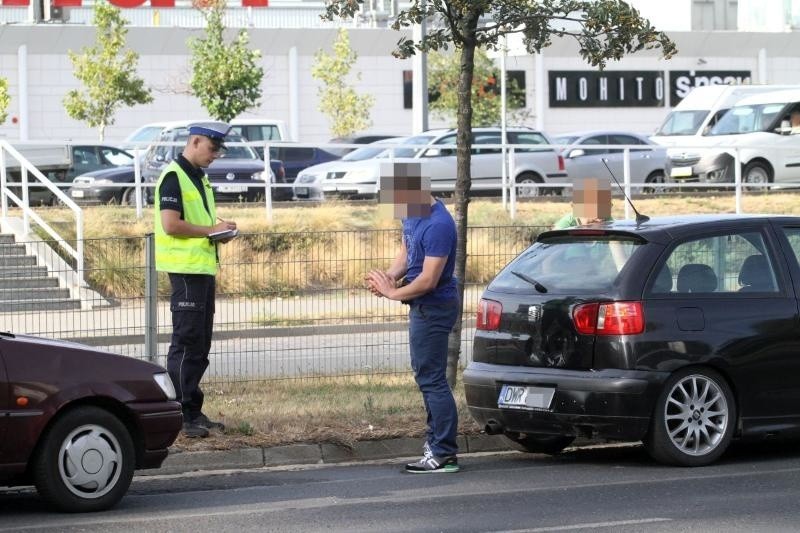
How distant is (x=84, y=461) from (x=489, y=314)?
118 inches

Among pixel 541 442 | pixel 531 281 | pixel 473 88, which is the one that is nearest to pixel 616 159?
pixel 473 88

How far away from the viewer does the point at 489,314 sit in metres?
9.51

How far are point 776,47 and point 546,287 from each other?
52455mm

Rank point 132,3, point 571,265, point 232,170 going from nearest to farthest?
point 571,265 → point 232,170 → point 132,3

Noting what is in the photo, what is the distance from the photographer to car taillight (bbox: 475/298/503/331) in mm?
9422

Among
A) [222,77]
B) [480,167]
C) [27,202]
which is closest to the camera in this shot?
[27,202]

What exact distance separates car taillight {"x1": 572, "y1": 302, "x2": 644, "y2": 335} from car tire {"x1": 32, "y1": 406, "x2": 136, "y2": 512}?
2808 mm

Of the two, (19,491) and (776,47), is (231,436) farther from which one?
(776,47)

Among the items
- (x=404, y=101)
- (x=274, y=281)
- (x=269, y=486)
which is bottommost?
(x=269, y=486)

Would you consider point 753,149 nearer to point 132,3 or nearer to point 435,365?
point 435,365

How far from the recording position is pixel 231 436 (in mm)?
9680

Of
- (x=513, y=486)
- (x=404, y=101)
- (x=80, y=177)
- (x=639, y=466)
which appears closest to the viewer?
(x=513, y=486)

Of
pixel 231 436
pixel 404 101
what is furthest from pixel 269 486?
pixel 404 101

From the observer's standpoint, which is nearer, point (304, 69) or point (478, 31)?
point (478, 31)
